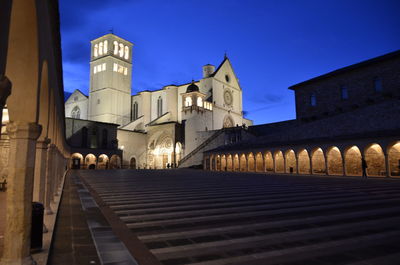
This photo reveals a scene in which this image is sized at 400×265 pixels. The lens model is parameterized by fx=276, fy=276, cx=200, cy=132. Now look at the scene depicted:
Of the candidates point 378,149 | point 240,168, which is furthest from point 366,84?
point 240,168

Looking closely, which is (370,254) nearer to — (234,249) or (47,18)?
(234,249)

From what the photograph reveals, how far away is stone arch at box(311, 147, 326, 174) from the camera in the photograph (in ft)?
88.2

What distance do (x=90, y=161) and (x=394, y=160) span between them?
38.5 meters

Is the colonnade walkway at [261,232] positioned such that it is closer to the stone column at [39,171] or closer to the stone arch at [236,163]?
the stone column at [39,171]

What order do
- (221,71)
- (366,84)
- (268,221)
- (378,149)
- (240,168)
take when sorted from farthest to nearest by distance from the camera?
(221,71) < (240,168) < (366,84) < (378,149) < (268,221)

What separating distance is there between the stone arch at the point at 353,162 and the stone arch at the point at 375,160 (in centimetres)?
84

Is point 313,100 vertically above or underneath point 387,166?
above

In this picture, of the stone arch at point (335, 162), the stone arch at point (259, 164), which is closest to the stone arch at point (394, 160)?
the stone arch at point (335, 162)

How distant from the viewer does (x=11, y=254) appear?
333cm

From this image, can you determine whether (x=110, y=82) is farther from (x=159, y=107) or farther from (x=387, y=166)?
(x=387, y=166)

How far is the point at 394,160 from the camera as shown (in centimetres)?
2194

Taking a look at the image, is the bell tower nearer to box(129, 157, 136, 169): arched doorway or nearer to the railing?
box(129, 157, 136, 169): arched doorway

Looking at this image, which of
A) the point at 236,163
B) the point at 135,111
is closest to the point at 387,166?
the point at 236,163

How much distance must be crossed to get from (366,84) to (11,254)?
103ft
